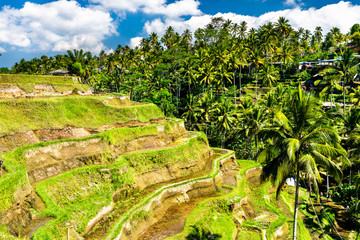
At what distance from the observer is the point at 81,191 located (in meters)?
18.0

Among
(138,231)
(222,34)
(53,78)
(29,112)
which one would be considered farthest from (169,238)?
(222,34)

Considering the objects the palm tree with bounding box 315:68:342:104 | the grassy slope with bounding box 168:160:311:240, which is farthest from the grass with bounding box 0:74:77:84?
the palm tree with bounding box 315:68:342:104

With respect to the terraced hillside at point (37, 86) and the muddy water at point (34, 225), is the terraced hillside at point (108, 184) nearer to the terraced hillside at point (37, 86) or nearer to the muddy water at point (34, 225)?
the muddy water at point (34, 225)

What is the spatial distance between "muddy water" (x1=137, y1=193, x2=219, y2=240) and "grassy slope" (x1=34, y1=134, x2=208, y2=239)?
4.14 meters

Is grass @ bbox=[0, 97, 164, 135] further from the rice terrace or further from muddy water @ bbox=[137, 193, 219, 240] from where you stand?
muddy water @ bbox=[137, 193, 219, 240]

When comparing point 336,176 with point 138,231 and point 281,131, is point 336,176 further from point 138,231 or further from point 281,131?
point 138,231

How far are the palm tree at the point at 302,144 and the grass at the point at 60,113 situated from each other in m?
19.5

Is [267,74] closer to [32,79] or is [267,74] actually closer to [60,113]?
[60,113]

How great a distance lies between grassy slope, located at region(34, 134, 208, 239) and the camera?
13.9 metres

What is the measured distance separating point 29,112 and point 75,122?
421 cm

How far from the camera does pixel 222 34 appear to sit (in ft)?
245

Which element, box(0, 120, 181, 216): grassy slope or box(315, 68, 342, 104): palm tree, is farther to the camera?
box(315, 68, 342, 104): palm tree

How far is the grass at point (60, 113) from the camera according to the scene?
2012 cm

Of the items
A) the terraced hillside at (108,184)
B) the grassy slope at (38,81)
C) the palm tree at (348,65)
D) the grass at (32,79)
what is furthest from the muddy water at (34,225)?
the palm tree at (348,65)
